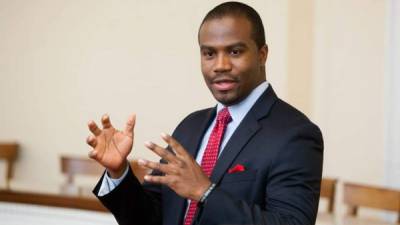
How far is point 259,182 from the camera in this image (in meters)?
1.44

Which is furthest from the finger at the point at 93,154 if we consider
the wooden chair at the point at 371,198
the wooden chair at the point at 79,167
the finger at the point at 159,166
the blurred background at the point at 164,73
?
the wooden chair at the point at 79,167

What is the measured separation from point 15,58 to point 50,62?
435 mm

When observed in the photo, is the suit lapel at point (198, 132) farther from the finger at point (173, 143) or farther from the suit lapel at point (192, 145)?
the finger at point (173, 143)

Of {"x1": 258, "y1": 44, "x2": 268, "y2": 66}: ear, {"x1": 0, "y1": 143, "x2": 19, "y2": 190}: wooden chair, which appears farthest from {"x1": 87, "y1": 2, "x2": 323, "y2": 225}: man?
{"x1": 0, "y1": 143, "x2": 19, "y2": 190}: wooden chair

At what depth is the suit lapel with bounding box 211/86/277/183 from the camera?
1481 millimetres

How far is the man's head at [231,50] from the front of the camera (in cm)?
147

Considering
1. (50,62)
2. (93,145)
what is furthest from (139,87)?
(93,145)

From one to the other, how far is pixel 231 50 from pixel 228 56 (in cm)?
2

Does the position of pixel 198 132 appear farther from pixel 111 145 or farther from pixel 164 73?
pixel 164 73

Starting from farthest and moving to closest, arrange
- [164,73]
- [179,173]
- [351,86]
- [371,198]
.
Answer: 1. [164,73]
2. [351,86]
3. [371,198]
4. [179,173]

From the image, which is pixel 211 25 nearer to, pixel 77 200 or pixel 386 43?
pixel 77 200

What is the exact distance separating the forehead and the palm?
0.29 metres

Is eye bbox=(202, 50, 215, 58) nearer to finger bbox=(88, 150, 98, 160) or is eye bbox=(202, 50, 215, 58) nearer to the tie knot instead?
the tie knot

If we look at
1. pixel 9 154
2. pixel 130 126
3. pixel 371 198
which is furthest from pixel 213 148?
pixel 9 154
